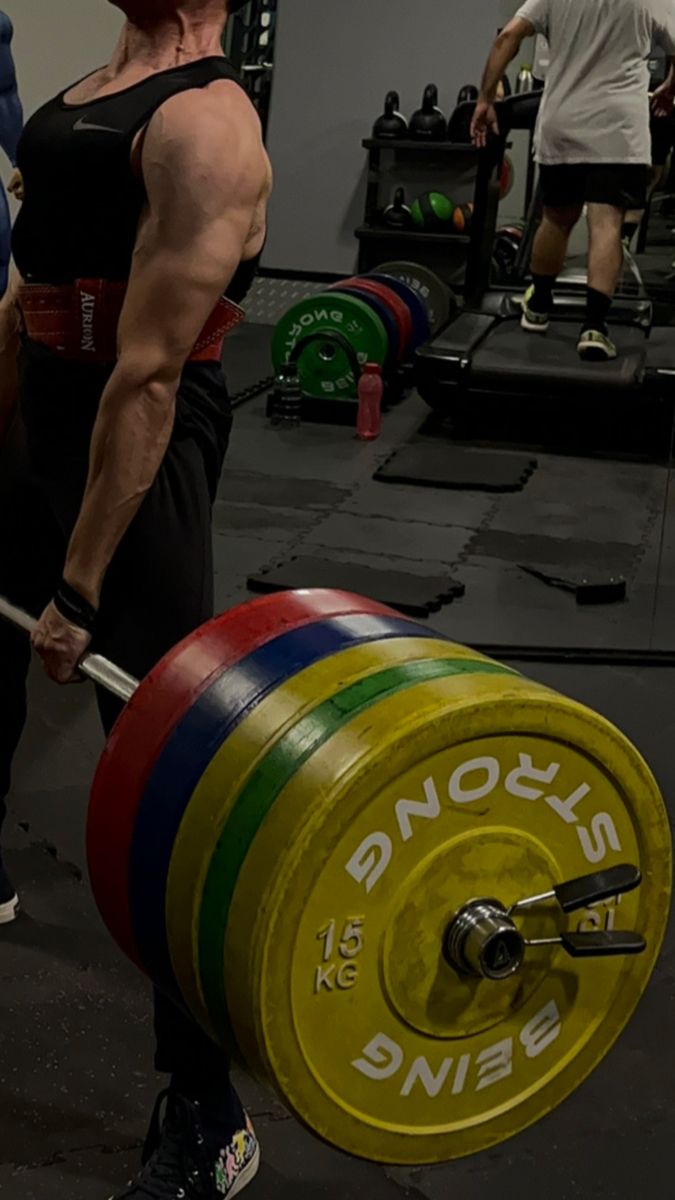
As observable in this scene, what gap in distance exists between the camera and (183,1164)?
59.0 inches

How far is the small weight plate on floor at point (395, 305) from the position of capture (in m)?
5.25

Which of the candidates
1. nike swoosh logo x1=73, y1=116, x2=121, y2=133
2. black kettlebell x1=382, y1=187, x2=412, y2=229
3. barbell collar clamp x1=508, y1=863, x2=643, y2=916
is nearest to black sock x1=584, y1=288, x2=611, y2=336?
black kettlebell x1=382, y1=187, x2=412, y2=229

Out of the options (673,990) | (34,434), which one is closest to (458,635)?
(673,990)

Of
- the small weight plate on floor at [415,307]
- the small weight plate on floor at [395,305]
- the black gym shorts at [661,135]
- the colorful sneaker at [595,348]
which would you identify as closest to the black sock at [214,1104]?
the colorful sneaker at [595,348]

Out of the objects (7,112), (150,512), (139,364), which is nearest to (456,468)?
(7,112)

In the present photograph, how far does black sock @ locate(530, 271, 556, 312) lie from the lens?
5207 millimetres

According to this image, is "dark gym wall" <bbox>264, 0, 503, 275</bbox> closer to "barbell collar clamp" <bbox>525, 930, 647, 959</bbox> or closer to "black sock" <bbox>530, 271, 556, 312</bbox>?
"black sock" <bbox>530, 271, 556, 312</bbox>

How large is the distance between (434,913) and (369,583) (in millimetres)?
2386

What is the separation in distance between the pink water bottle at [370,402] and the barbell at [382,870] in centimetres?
370

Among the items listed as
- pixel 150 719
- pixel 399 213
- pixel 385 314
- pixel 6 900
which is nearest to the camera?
pixel 150 719

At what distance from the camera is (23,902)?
2102 millimetres

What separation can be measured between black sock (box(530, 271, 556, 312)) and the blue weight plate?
4246mm

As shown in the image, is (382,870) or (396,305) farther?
(396,305)

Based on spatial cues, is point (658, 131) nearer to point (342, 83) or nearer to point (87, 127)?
point (342, 83)
